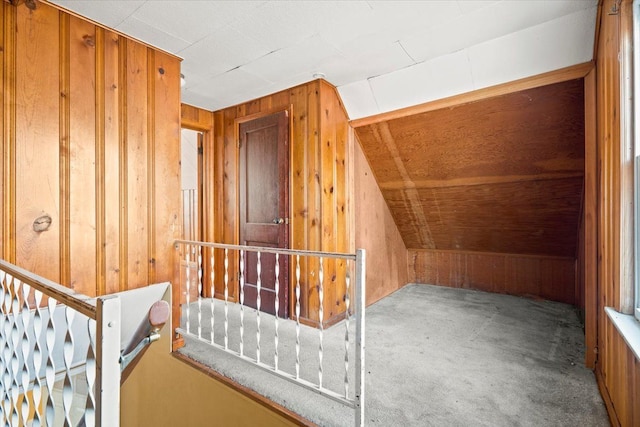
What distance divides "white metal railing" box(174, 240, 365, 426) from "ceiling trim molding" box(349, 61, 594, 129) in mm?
1440

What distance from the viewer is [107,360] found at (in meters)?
0.85

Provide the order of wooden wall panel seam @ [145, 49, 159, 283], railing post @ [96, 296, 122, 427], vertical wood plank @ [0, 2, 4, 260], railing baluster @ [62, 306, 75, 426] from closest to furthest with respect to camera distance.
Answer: railing post @ [96, 296, 122, 427], railing baluster @ [62, 306, 75, 426], vertical wood plank @ [0, 2, 4, 260], wooden wall panel seam @ [145, 49, 159, 283]

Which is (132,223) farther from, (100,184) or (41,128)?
(41,128)

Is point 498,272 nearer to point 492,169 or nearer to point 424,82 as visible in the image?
point 492,169

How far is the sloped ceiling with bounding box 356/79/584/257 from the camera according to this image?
247 centimetres

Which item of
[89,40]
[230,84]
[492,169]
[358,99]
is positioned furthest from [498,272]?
[89,40]

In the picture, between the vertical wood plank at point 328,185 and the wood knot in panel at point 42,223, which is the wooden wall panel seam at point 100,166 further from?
the vertical wood plank at point 328,185

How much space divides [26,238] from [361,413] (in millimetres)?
2086

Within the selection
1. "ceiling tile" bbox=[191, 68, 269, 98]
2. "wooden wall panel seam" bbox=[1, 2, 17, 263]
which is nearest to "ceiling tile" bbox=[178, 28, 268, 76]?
"ceiling tile" bbox=[191, 68, 269, 98]

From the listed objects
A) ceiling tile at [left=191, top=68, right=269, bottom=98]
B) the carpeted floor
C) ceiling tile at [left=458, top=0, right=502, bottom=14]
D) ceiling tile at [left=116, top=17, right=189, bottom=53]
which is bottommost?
the carpeted floor

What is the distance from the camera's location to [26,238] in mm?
1805

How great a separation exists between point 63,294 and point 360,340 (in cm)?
120

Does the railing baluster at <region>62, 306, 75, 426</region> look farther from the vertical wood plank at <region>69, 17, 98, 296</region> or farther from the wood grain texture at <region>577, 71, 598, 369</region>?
the wood grain texture at <region>577, 71, 598, 369</region>

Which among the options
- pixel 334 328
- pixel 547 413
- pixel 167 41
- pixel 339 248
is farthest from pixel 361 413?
pixel 167 41
